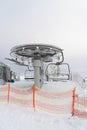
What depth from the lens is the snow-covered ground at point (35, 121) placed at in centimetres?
635

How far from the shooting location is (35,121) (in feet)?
23.4

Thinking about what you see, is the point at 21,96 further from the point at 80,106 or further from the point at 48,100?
the point at 80,106

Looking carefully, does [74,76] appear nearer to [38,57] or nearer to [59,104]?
[38,57]

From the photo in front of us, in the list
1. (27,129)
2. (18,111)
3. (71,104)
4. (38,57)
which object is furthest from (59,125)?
(38,57)

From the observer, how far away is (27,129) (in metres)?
6.14

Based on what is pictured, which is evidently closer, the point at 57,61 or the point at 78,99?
the point at 78,99

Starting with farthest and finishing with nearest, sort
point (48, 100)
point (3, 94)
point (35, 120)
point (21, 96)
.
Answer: point (3, 94), point (21, 96), point (48, 100), point (35, 120)

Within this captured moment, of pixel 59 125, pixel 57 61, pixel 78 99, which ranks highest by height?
pixel 57 61

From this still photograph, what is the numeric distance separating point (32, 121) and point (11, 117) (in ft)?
3.08

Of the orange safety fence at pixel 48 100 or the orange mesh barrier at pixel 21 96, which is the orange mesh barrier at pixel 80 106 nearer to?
Result: the orange safety fence at pixel 48 100

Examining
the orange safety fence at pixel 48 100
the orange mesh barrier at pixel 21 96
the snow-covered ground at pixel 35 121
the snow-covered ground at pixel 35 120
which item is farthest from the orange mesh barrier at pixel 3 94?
A: the snow-covered ground at pixel 35 121

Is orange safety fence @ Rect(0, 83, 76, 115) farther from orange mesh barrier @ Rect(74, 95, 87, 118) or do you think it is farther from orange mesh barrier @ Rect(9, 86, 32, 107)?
orange mesh barrier @ Rect(74, 95, 87, 118)

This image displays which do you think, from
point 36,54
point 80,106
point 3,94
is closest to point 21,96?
point 3,94

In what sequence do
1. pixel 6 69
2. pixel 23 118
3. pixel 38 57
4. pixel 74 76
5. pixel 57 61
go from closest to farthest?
1. pixel 23 118
2. pixel 38 57
3. pixel 57 61
4. pixel 6 69
5. pixel 74 76
